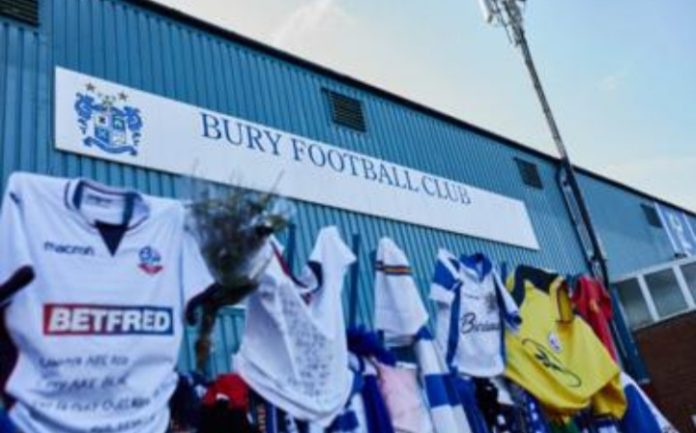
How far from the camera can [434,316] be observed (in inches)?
244

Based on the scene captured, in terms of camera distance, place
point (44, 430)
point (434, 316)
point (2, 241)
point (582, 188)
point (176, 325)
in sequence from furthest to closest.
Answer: point (582, 188)
point (434, 316)
point (176, 325)
point (2, 241)
point (44, 430)

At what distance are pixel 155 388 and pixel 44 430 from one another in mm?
527

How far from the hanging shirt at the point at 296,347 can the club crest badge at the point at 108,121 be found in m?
1.54

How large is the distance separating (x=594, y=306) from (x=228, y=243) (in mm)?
4586

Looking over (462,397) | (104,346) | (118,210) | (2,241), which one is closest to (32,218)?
(2,241)

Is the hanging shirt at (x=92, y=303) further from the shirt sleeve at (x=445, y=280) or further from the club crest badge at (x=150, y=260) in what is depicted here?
the shirt sleeve at (x=445, y=280)

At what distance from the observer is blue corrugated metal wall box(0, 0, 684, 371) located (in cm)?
428

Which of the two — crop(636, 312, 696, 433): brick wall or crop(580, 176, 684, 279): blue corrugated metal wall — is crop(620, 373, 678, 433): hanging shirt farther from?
crop(580, 176, 684, 279): blue corrugated metal wall

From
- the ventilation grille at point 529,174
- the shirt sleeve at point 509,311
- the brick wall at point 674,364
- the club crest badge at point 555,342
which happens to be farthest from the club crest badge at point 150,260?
the brick wall at point 674,364

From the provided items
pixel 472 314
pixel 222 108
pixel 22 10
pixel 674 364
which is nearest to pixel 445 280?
pixel 472 314

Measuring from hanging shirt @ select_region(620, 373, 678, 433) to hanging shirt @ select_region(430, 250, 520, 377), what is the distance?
1.53m

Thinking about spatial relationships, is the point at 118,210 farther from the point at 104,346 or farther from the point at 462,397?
the point at 462,397

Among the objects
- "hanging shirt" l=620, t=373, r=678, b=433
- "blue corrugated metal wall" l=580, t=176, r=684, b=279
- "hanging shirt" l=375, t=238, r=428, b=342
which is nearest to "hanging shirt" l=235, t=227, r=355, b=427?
"hanging shirt" l=375, t=238, r=428, b=342

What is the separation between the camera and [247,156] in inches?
215
